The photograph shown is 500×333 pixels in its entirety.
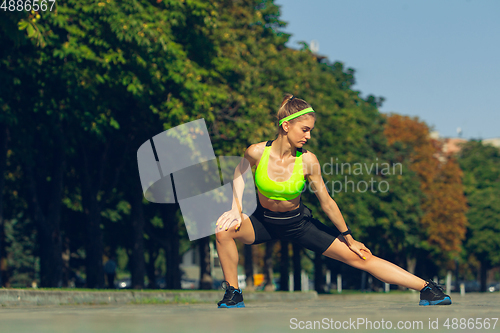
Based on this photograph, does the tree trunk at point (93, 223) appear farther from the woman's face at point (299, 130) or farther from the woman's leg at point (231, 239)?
the woman's face at point (299, 130)

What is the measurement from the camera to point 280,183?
19.3 feet

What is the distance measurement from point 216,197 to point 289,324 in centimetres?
1755

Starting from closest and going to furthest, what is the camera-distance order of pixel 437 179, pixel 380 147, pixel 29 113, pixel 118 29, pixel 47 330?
1. pixel 47 330
2. pixel 118 29
3. pixel 29 113
4. pixel 380 147
5. pixel 437 179

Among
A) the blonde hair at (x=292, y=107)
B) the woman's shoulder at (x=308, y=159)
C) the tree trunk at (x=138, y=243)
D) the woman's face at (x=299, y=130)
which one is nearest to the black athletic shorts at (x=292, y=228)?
the woman's shoulder at (x=308, y=159)

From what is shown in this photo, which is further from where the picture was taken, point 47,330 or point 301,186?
point 301,186

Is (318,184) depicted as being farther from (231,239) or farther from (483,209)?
(483,209)

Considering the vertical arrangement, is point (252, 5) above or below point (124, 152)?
above

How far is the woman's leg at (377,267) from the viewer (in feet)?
20.2

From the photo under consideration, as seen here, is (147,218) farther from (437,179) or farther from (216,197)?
(437,179)

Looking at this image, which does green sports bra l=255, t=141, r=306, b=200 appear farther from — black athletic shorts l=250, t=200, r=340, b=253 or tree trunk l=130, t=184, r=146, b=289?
tree trunk l=130, t=184, r=146, b=289

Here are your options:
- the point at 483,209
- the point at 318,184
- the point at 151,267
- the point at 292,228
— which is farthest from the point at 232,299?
the point at 483,209

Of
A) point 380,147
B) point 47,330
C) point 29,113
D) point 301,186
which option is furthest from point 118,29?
point 380,147

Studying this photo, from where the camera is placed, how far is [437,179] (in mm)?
49938

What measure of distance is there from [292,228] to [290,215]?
0.43 feet
